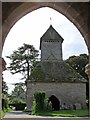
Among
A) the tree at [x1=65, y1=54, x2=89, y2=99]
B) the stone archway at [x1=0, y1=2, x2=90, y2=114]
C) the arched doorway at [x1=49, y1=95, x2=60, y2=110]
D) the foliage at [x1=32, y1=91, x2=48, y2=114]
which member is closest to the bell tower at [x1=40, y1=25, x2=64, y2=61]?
the arched doorway at [x1=49, y1=95, x2=60, y2=110]

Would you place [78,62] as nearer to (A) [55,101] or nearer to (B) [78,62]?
(B) [78,62]

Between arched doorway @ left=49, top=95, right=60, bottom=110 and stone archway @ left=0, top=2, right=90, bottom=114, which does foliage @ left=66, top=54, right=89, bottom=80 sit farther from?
stone archway @ left=0, top=2, right=90, bottom=114

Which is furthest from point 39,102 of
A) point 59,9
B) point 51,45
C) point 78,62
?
point 78,62

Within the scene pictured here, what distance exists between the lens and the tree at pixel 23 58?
47344mm

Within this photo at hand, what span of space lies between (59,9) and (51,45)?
32837mm

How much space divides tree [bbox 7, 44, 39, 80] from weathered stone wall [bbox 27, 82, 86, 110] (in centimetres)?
Answer: 1735

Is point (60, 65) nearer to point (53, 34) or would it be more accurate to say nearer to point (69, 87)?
point (69, 87)

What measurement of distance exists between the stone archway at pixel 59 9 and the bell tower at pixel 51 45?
31636 mm

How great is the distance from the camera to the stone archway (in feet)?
14.0

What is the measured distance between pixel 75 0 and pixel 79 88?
2591 centimetres

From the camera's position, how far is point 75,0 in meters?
4.35

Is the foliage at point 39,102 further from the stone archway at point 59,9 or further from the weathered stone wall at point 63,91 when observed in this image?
the stone archway at point 59,9

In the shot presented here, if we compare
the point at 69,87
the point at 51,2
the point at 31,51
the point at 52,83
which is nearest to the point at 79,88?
the point at 69,87

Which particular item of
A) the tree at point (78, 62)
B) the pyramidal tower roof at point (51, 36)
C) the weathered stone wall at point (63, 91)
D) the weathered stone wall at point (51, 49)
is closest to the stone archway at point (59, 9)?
the weathered stone wall at point (63, 91)
